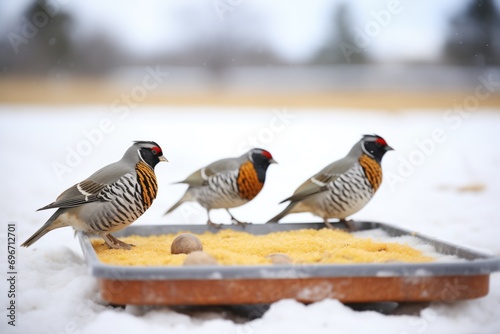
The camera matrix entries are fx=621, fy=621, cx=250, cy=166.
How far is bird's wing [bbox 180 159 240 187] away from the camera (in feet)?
17.3

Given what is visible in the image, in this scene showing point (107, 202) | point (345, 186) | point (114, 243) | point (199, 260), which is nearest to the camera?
point (199, 260)

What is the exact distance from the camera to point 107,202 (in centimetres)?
402

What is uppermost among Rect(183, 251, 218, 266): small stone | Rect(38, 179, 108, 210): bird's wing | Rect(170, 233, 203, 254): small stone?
Rect(38, 179, 108, 210): bird's wing

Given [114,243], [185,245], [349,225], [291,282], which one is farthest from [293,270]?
[349,225]

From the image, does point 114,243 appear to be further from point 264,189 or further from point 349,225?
point 264,189

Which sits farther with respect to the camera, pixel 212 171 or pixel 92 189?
pixel 212 171

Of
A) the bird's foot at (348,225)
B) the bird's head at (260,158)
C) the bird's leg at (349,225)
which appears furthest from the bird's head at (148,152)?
the bird's leg at (349,225)

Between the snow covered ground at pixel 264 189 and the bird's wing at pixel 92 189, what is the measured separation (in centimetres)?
44

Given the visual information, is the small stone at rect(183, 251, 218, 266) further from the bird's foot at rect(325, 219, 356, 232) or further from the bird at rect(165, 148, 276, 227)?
the bird's foot at rect(325, 219, 356, 232)

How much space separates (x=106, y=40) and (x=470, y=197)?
2429cm

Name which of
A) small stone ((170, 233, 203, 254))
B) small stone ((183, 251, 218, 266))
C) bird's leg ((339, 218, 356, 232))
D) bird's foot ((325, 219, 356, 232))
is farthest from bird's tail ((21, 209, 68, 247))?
bird's leg ((339, 218, 356, 232))

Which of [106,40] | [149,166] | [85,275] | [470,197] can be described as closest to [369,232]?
[149,166]

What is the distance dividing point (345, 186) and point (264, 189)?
3.96m

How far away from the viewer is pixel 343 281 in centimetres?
304
